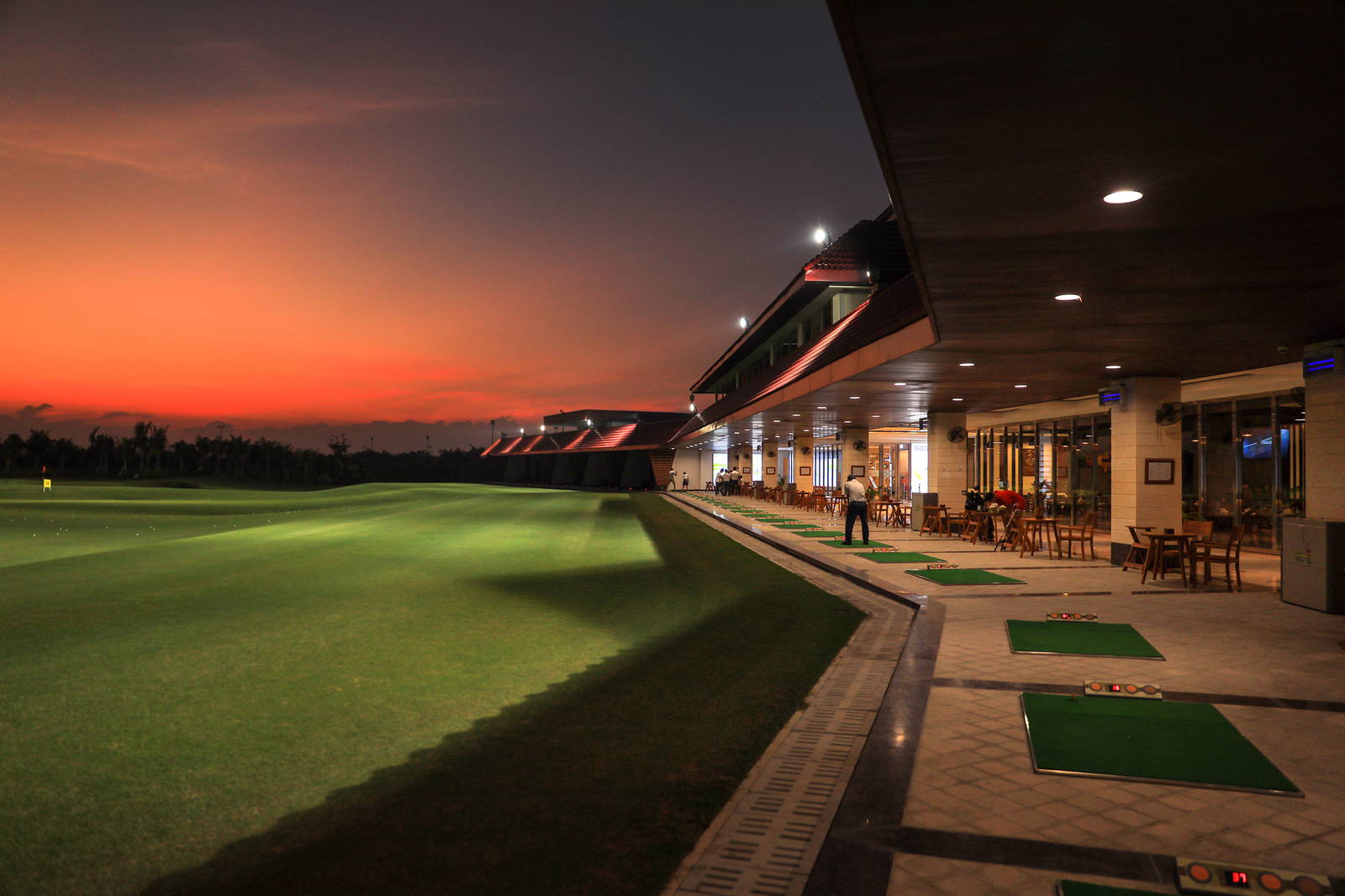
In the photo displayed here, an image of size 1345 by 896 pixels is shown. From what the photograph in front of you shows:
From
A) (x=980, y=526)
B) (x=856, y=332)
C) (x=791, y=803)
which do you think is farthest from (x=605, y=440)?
(x=791, y=803)

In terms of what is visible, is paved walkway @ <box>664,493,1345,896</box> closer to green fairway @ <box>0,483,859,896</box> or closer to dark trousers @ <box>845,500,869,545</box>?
green fairway @ <box>0,483,859,896</box>

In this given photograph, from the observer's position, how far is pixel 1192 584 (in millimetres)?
11547

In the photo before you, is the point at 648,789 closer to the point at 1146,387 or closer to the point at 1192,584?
the point at 1192,584

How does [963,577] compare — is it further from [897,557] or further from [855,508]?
[855,508]

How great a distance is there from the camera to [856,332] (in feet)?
47.8

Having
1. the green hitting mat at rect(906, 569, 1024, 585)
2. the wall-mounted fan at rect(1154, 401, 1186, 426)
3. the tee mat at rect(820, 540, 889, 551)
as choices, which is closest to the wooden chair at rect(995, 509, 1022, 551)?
the tee mat at rect(820, 540, 889, 551)

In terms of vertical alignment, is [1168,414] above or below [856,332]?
below

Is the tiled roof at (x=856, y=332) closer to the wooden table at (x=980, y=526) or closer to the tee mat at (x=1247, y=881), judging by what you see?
the wooden table at (x=980, y=526)

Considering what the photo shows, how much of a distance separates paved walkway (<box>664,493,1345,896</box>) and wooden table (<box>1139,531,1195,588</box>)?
2.77 m

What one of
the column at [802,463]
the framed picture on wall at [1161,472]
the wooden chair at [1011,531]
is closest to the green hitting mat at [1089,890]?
the framed picture on wall at [1161,472]

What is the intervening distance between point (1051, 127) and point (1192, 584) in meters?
10.1

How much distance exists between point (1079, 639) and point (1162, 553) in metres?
5.62

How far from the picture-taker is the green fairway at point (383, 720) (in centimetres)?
327

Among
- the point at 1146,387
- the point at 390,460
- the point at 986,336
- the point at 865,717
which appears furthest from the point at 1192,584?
the point at 390,460
